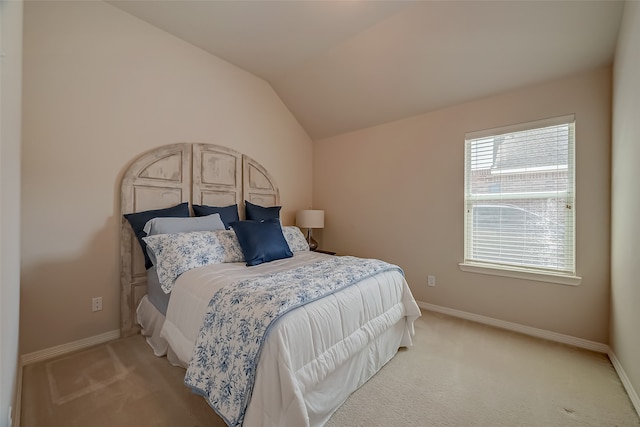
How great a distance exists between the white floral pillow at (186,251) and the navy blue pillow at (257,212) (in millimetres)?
819

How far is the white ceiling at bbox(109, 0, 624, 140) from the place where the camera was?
2062 millimetres

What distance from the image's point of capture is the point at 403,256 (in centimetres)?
332

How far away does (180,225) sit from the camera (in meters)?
2.40

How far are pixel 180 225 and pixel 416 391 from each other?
2.28m

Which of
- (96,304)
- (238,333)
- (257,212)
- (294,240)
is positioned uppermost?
(257,212)

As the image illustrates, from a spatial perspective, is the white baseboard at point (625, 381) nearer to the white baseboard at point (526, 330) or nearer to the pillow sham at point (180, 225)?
the white baseboard at point (526, 330)

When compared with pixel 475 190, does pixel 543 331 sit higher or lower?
lower

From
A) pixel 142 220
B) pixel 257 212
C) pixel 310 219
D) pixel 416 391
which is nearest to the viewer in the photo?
pixel 416 391

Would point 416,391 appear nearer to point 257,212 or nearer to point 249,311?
point 249,311

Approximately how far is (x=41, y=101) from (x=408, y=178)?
3521 mm

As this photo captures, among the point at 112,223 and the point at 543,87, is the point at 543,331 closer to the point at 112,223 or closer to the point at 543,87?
the point at 543,87

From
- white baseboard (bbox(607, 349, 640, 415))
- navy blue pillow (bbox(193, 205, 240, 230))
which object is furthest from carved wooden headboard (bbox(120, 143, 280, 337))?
white baseboard (bbox(607, 349, 640, 415))

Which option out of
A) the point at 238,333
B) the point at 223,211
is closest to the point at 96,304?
the point at 223,211

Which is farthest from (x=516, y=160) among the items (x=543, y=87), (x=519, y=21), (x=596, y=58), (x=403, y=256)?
(x=403, y=256)
